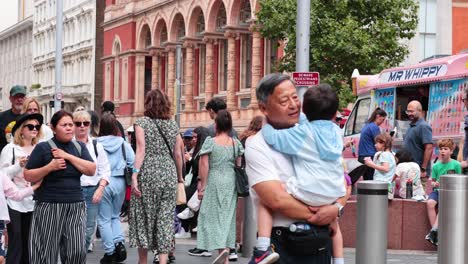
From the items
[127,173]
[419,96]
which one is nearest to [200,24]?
[419,96]

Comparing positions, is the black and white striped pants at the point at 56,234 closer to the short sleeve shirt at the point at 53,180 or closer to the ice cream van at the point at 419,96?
the short sleeve shirt at the point at 53,180

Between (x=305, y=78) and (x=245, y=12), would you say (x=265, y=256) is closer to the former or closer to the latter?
(x=305, y=78)

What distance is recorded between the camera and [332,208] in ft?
21.4

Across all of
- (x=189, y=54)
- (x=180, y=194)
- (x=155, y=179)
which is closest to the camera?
(x=155, y=179)

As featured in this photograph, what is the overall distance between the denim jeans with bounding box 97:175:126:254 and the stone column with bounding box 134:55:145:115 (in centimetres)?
5506

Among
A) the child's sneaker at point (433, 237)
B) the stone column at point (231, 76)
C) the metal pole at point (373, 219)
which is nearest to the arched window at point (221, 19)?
the stone column at point (231, 76)

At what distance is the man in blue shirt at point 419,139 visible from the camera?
1766 centimetres

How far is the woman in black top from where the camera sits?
990 cm

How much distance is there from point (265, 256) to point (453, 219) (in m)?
3.04

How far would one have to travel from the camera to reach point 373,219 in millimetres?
9078

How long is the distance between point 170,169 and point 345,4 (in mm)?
22513

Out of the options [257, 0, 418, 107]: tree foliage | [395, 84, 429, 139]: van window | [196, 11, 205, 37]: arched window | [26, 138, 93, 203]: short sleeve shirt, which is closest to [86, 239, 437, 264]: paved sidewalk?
[26, 138, 93, 203]: short sleeve shirt

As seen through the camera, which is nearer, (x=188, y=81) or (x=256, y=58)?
(x=256, y=58)

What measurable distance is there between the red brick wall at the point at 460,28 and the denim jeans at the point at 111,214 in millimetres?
32434
